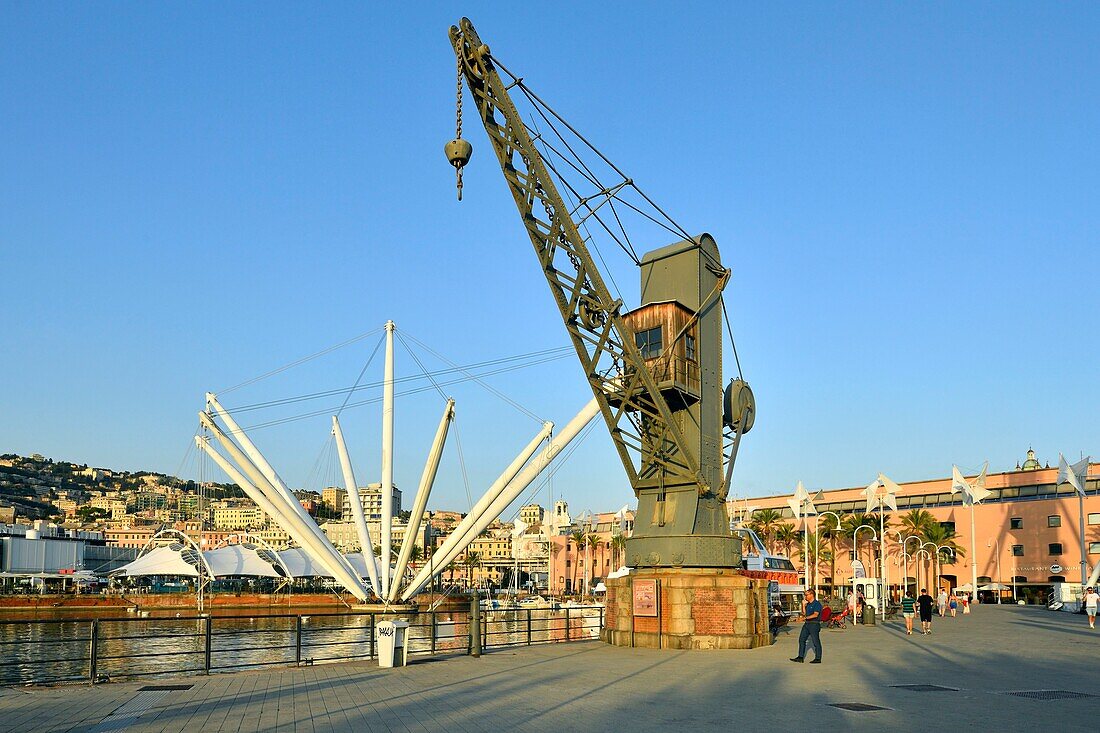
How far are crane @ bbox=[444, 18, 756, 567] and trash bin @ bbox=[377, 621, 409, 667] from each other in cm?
977

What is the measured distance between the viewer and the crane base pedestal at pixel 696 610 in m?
27.9

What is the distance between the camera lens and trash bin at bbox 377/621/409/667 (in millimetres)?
22125

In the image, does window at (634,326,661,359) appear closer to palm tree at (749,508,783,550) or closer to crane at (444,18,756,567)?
crane at (444,18,756,567)

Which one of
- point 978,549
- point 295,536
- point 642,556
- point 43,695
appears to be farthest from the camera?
point 978,549

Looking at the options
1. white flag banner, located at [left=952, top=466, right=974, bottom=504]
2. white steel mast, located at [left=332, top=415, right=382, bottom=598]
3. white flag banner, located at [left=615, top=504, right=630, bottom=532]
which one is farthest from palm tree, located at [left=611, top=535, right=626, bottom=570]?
white steel mast, located at [left=332, top=415, right=382, bottom=598]

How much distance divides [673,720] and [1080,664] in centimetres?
1512

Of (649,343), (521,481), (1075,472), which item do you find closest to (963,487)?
(1075,472)

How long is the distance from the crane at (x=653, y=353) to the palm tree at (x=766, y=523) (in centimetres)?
8197

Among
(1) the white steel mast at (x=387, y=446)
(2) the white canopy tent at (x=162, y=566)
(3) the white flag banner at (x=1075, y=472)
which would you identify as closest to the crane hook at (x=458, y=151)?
(1) the white steel mast at (x=387, y=446)

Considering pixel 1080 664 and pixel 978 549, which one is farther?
pixel 978 549

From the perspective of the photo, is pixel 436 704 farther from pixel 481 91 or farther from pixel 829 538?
pixel 829 538

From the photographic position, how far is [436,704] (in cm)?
1586

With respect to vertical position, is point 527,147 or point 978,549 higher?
point 527,147

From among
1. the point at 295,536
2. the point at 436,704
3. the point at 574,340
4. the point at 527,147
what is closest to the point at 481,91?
the point at 527,147
